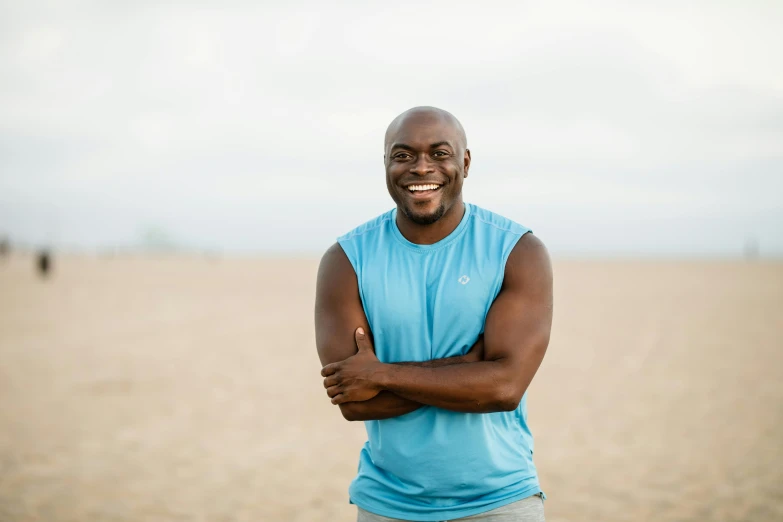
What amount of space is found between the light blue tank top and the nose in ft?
0.88

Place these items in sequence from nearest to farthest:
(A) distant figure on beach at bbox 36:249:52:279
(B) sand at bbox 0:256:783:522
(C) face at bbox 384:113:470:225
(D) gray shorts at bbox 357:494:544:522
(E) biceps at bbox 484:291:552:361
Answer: (D) gray shorts at bbox 357:494:544:522 → (E) biceps at bbox 484:291:552:361 → (C) face at bbox 384:113:470:225 → (B) sand at bbox 0:256:783:522 → (A) distant figure on beach at bbox 36:249:52:279

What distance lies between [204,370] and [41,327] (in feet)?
26.1

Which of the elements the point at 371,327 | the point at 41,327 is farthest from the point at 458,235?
the point at 41,327

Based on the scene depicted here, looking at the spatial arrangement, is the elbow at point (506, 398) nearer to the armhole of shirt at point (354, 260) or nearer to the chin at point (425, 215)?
the armhole of shirt at point (354, 260)

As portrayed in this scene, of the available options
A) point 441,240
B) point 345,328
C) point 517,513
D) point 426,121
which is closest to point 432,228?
point 441,240

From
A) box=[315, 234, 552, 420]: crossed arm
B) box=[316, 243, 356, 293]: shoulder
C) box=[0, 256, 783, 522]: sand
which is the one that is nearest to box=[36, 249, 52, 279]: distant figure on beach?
box=[0, 256, 783, 522]: sand

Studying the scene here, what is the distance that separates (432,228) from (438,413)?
0.73 m

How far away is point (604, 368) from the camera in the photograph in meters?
13.0

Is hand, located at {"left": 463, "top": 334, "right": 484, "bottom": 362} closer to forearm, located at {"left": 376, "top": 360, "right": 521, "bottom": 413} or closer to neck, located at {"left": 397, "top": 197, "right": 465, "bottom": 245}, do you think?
forearm, located at {"left": 376, "top": 360, "right": 521, "bottom": 413}

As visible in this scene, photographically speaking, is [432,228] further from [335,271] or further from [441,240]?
[335,271]

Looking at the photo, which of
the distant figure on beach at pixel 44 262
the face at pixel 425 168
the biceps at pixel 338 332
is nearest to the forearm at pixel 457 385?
the biceps at pixel 338 332

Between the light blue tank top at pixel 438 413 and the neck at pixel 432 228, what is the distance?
0.10 ft

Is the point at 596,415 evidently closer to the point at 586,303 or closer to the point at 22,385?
the point at 22,385

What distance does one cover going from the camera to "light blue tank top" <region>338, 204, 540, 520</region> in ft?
8.05
